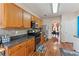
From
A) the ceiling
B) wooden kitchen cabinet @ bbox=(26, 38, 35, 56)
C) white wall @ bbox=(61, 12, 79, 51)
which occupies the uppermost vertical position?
the ceiling

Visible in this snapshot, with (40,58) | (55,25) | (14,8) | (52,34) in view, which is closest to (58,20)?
(55,25)

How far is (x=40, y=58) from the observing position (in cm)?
103

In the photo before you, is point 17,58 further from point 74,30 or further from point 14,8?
point 74,30

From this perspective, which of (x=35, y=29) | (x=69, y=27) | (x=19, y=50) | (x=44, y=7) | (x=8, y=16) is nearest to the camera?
(x=8, y=16)

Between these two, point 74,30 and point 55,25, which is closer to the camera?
point 74,30

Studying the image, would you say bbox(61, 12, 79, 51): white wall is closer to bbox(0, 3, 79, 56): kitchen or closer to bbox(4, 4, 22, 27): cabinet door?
bbox(0, 3, 79, 56): kitchen

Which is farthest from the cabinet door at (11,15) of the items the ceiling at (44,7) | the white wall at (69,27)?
the white wall at (69,27)

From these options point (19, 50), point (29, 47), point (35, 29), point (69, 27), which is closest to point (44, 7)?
point (35, 29)

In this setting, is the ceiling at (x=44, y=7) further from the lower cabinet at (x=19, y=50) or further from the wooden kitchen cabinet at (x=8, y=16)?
the lower cabinet at (x=19, y=50)

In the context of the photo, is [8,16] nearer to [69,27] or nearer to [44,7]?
[44,7]

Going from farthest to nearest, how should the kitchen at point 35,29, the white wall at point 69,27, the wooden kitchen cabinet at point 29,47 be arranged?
the white wall at point 69,27 < the wooden kitchen cabinet at point 29,47 < the kitchen at point 35,29

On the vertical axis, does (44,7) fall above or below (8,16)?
above

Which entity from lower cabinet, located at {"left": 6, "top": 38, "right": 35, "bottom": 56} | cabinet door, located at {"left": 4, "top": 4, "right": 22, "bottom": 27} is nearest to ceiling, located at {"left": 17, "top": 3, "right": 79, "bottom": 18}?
cabinet door, located at {"left": 4, "top": 4, "right": 22, "bottom": 27}

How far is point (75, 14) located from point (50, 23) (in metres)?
2.73
